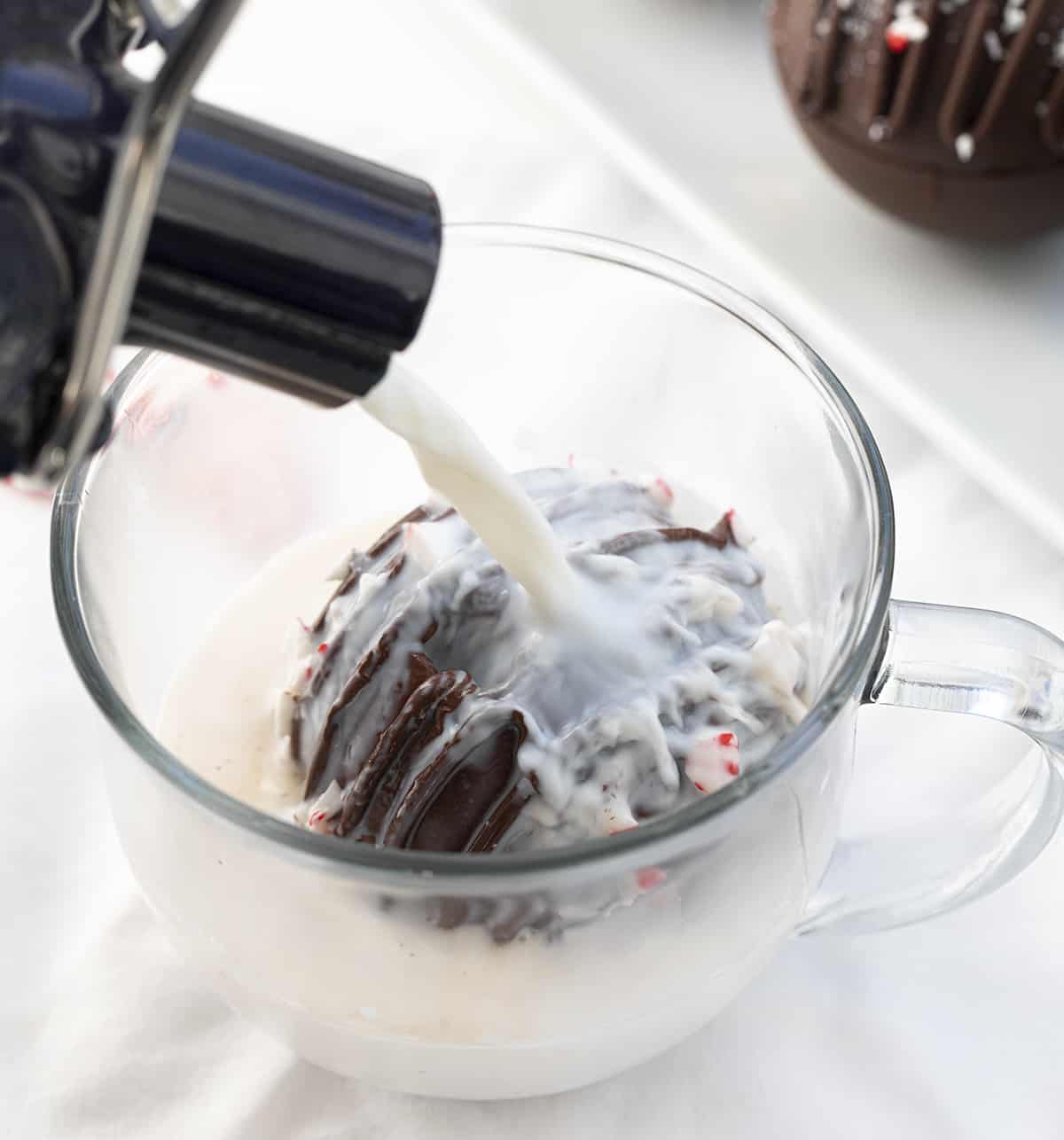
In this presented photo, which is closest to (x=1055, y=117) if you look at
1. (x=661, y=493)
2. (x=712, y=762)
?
(x=661, y=493)

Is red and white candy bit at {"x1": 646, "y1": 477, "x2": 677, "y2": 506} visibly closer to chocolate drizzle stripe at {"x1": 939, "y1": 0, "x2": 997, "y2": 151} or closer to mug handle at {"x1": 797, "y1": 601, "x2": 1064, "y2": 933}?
mug handle at {"x1": 797, "y1": 601, "x2": 1064, "y2": 933}

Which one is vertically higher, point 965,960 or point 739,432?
point 739,432

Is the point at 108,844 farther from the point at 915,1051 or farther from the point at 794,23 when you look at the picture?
the point at 794,23

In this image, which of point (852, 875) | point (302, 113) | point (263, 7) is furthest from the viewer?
point (263, 7)

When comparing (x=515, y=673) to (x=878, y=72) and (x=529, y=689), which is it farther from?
(x=878, y=72)

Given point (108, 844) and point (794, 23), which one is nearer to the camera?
point (108, 844)

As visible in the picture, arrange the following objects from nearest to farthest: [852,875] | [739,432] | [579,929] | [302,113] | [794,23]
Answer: [579,929]
[852,875]
[739,432]
[794,23]
[302,113]

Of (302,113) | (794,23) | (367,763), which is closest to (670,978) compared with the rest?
(367,763)

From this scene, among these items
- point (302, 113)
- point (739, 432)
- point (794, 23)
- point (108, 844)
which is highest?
point (794, 23)
